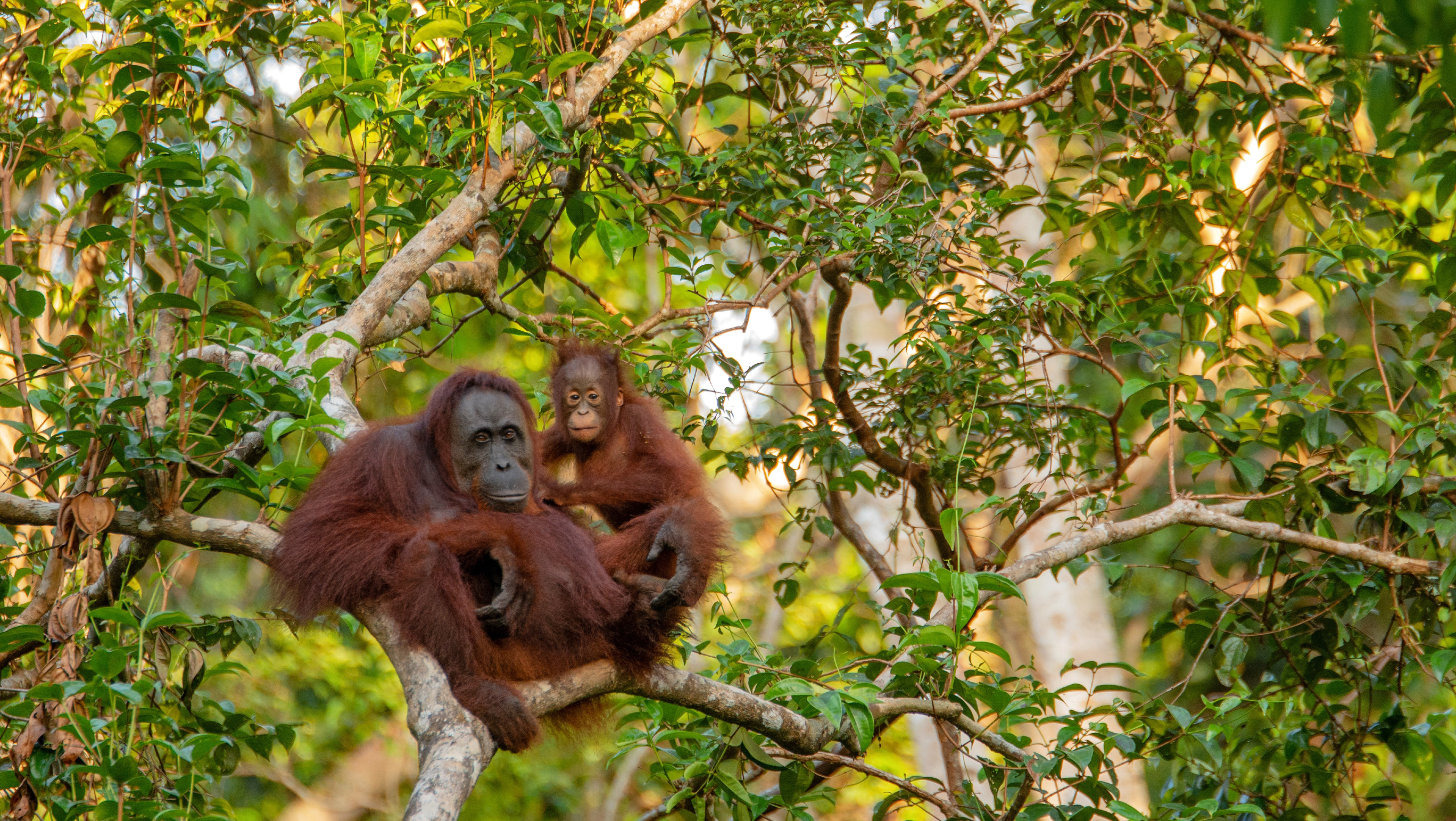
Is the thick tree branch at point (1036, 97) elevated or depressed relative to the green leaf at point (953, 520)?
elevated

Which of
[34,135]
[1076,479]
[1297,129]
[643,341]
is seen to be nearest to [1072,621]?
[1297,129]

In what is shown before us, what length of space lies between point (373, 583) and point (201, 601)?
7213 mm

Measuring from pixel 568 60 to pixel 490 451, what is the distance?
43.2 inches

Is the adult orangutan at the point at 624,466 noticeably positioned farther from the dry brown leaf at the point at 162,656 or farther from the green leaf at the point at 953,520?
the dry brown leaf at the point at 162,656

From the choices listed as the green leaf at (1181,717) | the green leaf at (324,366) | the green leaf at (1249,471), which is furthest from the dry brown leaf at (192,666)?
the green leaf at (1249,471)

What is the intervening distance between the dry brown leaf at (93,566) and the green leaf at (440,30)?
61.1 inches

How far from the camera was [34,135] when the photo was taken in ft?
12.5

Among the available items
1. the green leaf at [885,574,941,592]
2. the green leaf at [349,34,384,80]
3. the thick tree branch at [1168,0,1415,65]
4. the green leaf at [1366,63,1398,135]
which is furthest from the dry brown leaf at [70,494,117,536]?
the thick tree branch at [1168,0,1415,65]

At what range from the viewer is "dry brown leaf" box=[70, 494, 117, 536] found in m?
2.70

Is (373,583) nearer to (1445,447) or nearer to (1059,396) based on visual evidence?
(1059,396)

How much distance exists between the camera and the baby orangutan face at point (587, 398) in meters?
4.01

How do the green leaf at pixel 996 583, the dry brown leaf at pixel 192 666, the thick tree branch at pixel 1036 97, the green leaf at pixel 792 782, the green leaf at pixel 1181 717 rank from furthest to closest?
the thick tree branch at pixel 1036 97, the dry brown leaf at pixel 192 666, the green leaf at pixel 1181 717, the green leaf at pixel 792 782, the green leaf at pixel 996 583

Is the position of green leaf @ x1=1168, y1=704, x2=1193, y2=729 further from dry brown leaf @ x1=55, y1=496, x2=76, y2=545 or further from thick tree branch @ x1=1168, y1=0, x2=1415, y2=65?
dry brown leaf @ x1=55, y1=496, x2=76, y2=545

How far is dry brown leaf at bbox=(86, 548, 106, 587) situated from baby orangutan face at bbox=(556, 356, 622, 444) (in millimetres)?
1573
